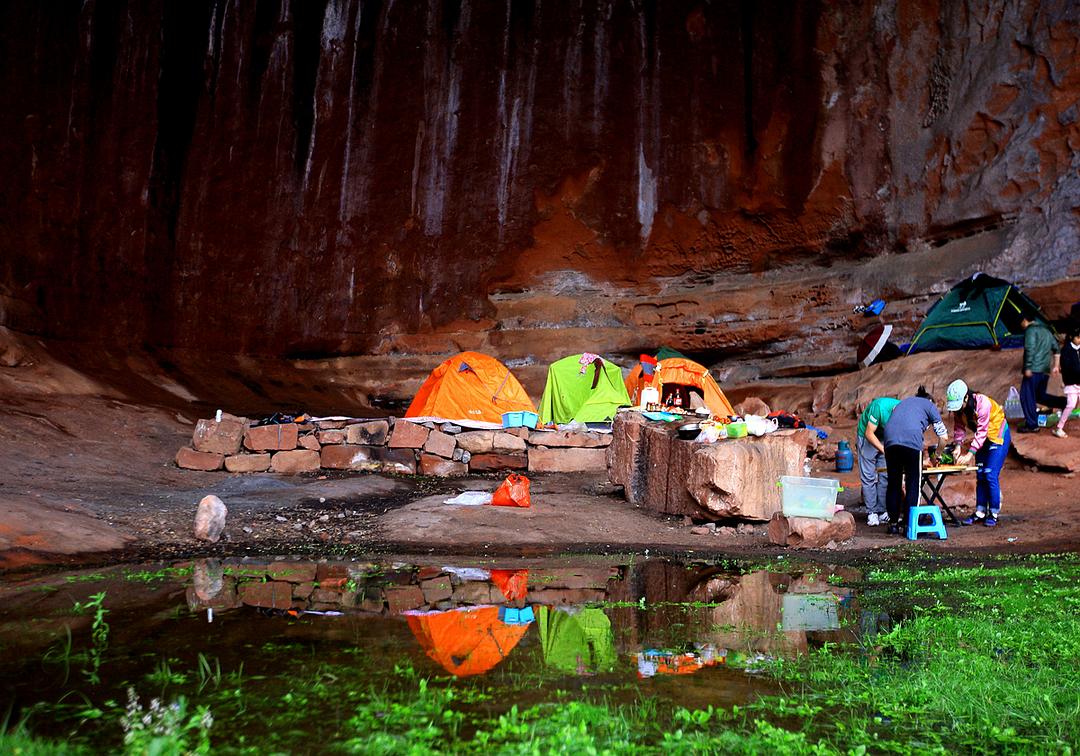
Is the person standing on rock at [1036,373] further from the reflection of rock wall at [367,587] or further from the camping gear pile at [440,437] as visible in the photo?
the reflection of rock wall at [367,587]

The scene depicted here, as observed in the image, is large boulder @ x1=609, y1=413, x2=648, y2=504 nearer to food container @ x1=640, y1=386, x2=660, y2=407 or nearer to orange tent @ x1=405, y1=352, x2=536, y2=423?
food container @ x1=640, y1=386, x2=660, y2=407

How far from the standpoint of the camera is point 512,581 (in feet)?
20.0

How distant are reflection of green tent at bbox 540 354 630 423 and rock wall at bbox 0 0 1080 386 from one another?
6.84 metres

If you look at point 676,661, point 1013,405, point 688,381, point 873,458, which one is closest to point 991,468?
point 873,458

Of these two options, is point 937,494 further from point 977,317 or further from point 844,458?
point 977,317

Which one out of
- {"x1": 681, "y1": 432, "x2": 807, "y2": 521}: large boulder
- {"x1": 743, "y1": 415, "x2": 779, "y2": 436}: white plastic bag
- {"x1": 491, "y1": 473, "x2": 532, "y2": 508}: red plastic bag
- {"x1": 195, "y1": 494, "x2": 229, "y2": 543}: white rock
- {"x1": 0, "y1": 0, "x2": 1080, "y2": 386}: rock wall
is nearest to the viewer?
{"x1": 195, "y1": 494, "x2": 229, "y2": 543}: white rock

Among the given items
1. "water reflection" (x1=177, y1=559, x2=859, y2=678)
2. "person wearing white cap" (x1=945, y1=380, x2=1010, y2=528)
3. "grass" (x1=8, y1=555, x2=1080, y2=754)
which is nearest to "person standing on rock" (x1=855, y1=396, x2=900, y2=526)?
"person wearing white cap" (x1=945, y1=380, x2=1010, y2=528)

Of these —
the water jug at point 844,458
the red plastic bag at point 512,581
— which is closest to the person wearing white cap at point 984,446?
the water jug at point 844,458

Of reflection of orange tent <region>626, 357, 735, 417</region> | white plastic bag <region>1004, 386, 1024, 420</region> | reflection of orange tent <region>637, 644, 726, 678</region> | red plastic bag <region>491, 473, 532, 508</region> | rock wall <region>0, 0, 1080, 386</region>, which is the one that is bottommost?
reflection of orange tent <region>637, 644, 726, 678</region>

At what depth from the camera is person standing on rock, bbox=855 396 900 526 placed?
9.61 meters

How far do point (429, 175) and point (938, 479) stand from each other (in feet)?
68.2

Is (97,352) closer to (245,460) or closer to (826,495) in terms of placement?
(245,460)

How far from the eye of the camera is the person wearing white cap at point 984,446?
30.3ft

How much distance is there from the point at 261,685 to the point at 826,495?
663 centimetres
